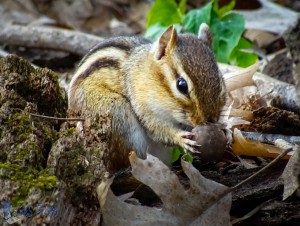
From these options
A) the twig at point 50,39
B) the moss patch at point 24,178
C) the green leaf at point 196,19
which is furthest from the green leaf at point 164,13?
the moss patch at point 24,178

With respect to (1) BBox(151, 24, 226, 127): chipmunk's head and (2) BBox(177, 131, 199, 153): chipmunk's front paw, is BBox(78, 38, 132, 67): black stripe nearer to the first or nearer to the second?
(1) BBox(151, 24, 226, 127): chipmunk's head

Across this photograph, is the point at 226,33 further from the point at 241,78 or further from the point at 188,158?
the point at 188,158

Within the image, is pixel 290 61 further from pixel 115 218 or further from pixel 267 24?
pixel 115 218

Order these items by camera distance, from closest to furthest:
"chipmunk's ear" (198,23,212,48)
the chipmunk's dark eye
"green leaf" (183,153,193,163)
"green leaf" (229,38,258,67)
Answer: the chipmunk's dark eye, "green leaf" (183,153,193,163), "chipmunk's ear" (198,23,212,48), "green leaf" (229,38,258,67)

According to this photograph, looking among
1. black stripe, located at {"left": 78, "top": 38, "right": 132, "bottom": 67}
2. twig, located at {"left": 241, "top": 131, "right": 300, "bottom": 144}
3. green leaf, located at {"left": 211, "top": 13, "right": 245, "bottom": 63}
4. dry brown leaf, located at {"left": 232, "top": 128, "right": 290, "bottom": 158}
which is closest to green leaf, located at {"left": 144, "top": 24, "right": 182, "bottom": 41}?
green leaf, located at {"left": 211, "top": 13, "right": 245, "bottom": 63}

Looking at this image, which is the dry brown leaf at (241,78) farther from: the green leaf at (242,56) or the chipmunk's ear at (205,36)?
the green leaf at (242,56)

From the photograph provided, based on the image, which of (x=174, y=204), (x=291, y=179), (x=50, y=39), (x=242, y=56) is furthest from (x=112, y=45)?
(x=50, y=39)
